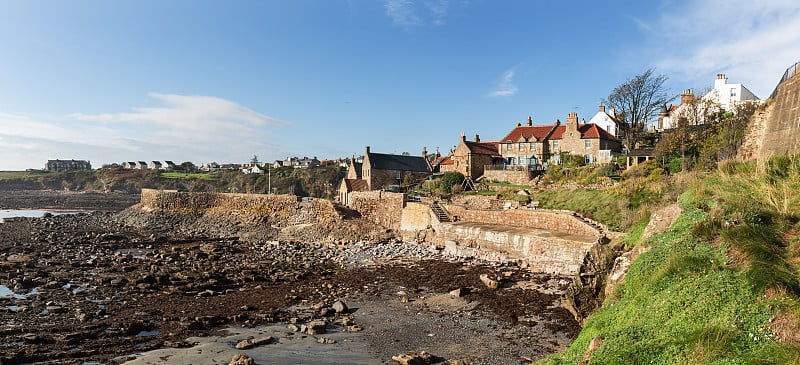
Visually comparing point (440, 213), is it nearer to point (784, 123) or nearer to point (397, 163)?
point (784, 123)

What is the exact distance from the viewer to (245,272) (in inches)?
872

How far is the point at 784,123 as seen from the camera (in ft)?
55.5

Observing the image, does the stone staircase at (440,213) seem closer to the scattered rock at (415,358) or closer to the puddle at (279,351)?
the puddle at (279,351)

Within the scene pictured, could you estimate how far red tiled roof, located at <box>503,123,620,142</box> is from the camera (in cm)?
4083

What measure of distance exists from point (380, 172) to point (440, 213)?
75.4 feet

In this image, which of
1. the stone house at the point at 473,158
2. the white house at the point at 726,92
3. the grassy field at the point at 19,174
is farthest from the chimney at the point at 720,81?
the grassy field at the point at 19,174

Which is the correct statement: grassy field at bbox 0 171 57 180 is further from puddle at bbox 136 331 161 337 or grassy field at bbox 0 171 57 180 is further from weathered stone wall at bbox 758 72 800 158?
weathered stone wall at bbox 758 72 800 158

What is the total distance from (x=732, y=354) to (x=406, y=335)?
8646 millimetres

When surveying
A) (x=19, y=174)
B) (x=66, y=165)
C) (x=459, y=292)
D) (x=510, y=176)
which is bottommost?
(x=459, y=292)

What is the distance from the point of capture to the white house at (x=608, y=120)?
47.4m

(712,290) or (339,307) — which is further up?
(712,290)

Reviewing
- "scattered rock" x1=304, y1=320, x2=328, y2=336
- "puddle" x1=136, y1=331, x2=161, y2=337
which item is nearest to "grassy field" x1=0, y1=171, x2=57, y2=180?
"puddle" x1=136, y1=331, x2=161, y2=337

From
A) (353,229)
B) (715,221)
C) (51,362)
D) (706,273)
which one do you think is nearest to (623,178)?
(353,229)

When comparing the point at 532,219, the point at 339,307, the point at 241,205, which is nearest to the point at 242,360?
the point at 339,307
